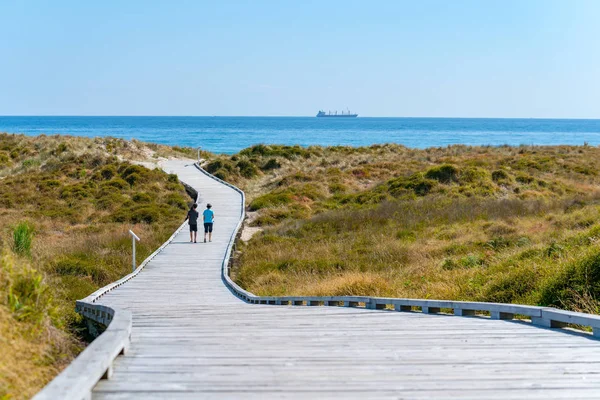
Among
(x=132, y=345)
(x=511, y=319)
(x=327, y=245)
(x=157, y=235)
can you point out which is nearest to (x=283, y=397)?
(x=132, y=345)

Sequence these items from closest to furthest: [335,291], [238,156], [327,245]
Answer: [335,291] → [327,245] → [238,156]

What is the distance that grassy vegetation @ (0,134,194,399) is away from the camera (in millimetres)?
5218

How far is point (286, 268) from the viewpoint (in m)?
18.1

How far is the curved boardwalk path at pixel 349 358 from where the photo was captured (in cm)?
482

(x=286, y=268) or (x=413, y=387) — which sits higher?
(x=413, y=387)

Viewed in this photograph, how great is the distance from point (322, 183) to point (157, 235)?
15225 millimetres

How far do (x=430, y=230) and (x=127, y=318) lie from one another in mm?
17378

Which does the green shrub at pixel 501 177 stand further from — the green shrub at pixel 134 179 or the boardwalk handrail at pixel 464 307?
the boardwalk handrail at pixel 464 307

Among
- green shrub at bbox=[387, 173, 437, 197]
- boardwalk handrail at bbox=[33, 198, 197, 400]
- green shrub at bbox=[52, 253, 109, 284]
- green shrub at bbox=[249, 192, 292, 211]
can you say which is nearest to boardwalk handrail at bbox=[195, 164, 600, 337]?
boardwalk handrail at bbox=[33, 198, 197, 400]

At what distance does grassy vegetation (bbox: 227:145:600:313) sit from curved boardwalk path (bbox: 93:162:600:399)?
2.95 metres

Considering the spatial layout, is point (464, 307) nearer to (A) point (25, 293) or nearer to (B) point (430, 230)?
(A) point (25, 293)

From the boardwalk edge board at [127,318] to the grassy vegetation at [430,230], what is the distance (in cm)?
164

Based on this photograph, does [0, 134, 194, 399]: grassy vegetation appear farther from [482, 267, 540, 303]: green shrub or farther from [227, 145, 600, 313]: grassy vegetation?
[482, 267, 540, 303]: green shrub

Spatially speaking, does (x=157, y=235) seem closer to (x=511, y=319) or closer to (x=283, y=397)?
(x=511, y=319)
